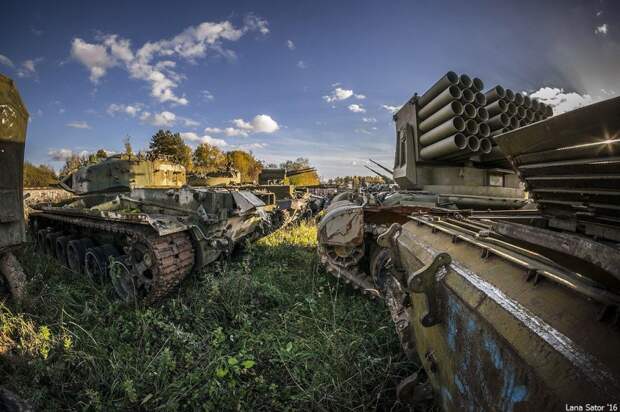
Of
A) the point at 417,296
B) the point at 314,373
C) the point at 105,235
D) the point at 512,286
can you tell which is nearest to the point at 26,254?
the point at 105,235

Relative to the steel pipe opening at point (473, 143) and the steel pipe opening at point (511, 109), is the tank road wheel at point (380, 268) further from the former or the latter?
the steel pipe opening at point (511, 109)

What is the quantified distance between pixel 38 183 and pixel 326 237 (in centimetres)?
3290

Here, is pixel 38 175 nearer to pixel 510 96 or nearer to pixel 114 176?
pixel 114 176

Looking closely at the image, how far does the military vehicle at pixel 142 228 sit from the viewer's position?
14.4ft

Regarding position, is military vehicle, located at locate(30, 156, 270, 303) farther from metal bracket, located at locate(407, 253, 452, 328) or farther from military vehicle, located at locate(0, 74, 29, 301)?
metal bracket, located at locate(407, 253, 452, 328)

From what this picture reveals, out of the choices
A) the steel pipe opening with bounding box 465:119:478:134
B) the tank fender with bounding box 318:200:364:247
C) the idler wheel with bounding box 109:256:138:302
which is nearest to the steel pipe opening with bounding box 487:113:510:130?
the steel pipe opening with bounding box 465:119:478:134

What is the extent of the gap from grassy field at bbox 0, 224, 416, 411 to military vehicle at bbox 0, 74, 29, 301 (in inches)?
40.2

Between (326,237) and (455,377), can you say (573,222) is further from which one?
(326,237)

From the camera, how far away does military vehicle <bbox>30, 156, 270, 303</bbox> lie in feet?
14.4

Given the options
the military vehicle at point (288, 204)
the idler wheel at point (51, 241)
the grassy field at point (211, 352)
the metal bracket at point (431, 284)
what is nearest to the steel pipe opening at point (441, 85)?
the grassy field at point (211, 352)

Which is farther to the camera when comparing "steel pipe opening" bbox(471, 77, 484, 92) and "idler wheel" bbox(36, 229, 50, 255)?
"idler wheel" bbox(36, 229, 50, 255)

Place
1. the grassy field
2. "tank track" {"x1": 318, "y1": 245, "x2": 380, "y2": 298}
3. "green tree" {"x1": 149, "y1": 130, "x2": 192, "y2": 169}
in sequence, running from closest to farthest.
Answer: the grassy field < "tank track" {"x1": 318, "y1": 245, "x2": 380, "y2": 298} < "green tree" {"x1": 149, "y1": 130, "x2": 192, "y2": 169}

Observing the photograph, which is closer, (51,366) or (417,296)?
(417,296)

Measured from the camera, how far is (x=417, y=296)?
1917mm
